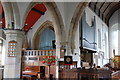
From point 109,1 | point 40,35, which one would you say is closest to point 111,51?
point 109,1

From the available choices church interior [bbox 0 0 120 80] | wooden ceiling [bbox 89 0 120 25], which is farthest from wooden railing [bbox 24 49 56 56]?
wooden ceiling [bbox 89 0 120 25]

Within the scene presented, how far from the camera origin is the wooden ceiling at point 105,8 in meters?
15.9

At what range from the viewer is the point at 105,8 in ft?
60.4

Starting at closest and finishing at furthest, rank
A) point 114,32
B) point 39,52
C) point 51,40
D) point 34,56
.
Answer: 1. point 39,52
2. point 34,56
3. point 51,40
4. point 114,32

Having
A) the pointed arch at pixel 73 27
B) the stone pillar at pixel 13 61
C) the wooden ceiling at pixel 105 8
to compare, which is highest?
the wooden ceiling at pixel 105 8

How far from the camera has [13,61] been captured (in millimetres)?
6992

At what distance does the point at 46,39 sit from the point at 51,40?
0.44 meters

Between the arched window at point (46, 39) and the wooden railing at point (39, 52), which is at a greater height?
the arched window at point (46, 39)

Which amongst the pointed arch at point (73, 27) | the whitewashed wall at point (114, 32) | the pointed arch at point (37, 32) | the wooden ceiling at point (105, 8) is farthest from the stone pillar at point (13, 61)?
the whitewashed wall at point (114, 32)

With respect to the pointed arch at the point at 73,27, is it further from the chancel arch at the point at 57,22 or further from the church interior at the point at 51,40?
the chancel arch at the point at 57,22

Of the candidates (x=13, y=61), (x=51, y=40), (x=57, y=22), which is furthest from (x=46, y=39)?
(x=13, y=61)

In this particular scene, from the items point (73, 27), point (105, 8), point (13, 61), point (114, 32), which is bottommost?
point (13, 61)

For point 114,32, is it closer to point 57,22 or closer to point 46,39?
point 46,39

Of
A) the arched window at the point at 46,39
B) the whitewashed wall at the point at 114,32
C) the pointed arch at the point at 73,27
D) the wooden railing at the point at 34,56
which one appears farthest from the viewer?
the whitewashed wall at the point at 114,32
